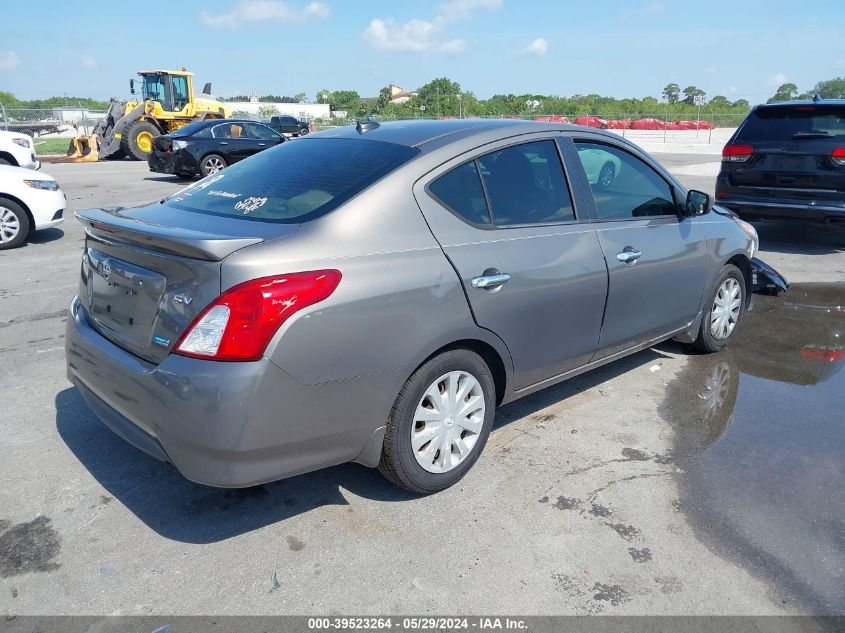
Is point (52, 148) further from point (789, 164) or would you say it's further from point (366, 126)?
point (366, 126)

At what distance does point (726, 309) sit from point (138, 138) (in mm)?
24368

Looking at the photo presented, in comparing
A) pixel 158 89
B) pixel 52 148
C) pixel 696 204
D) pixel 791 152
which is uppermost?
pixel 158 89

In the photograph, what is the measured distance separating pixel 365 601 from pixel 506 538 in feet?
2.34

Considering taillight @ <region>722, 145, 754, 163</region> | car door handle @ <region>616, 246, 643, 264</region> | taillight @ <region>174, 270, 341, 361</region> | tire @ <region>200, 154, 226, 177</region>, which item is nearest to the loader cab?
tire @ <region>200, 154, 226, 177</region>

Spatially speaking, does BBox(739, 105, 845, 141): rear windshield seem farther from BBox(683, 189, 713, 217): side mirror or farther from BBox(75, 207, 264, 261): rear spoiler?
BBox(75, 207, 264, 261): rear spoiler

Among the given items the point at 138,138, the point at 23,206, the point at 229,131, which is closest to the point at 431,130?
the point at 23,206

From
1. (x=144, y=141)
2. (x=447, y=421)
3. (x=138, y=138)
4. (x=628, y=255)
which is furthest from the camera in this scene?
(x=144, y=141)

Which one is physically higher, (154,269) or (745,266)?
(154,269)

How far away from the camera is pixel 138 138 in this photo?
25.5m

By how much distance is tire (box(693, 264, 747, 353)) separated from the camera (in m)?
5.20

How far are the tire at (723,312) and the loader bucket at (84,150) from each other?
86.4ft

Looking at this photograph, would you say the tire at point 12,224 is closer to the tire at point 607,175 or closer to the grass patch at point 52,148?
the tire at point 607,175

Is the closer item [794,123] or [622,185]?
[622,185]

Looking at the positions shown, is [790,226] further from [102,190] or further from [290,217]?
[102,190]
